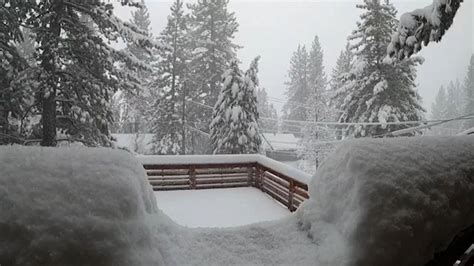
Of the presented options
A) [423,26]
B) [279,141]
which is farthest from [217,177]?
[279,141]

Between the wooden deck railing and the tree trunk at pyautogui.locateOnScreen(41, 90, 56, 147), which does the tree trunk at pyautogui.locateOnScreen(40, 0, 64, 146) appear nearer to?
the tree trunk at pyautogui.locateOnScreen(41, 90, 56, 147)

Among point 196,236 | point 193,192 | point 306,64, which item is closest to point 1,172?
point 196,236

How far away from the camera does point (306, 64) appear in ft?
186

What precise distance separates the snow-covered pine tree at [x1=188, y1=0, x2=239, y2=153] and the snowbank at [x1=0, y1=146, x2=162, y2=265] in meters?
28.9

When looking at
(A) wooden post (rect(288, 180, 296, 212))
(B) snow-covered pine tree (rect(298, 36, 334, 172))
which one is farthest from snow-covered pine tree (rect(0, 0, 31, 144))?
(B) snow-covered pine tree (rect(298, 36, 334, 172))

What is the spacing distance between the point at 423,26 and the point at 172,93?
28078mm

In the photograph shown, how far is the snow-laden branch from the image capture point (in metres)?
3.37

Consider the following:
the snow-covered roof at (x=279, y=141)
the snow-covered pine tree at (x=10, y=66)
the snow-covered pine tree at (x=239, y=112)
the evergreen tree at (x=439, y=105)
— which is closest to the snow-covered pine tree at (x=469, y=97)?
the evergreen tree at (x=439, y=105)

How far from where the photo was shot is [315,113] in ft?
143

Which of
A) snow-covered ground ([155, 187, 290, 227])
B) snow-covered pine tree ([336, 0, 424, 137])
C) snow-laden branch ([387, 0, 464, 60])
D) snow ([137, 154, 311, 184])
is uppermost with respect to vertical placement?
snow-covered pine tree ([336, 0, 424, 137])

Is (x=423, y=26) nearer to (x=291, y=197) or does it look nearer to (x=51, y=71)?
(x=291, y=197)

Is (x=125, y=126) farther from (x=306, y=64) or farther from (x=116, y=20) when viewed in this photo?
(x=306, y=64)

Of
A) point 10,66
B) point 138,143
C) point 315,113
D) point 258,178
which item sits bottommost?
point 138,143

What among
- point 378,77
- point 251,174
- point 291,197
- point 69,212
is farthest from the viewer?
point 378,77
